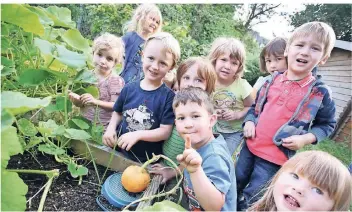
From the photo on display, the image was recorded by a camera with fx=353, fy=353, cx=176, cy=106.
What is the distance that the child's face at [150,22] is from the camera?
2.96 meters

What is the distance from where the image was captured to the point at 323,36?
1628 millimetres

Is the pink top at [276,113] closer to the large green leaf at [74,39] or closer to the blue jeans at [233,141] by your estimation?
the blue jeans at [233,141]

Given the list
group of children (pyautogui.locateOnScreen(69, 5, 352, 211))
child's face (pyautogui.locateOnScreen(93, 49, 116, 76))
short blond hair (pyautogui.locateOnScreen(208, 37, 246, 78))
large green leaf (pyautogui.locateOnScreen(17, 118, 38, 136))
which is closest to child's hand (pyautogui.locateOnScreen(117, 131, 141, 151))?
group of children (pyautogui.locateOnScreen(69, 5, 352, 211))

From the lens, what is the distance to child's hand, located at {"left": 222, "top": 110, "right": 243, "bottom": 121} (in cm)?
207

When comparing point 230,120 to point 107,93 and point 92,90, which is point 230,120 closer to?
point 107,93

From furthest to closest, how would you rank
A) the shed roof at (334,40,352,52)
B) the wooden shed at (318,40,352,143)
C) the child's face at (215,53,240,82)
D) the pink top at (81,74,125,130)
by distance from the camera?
the wooden shed at (318,40,352,143) < the shed roof at (334,40,352,52) < the child's face at (215,53,240,82) < the pink top at (81,74,125,130)

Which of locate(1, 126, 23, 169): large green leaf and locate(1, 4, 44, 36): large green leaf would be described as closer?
locate(1, 126, 23, 169): large green leaf

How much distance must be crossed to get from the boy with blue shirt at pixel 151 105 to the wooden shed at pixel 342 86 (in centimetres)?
580

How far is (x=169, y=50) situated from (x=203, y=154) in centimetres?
57

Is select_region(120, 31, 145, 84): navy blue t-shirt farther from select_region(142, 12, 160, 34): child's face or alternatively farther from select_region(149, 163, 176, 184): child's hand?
select_region(149, 163, 176, 184): child's hand

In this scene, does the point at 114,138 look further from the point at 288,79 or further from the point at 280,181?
the point at 288,79

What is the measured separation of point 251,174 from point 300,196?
93cm

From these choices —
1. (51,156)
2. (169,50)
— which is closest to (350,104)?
(169,50)

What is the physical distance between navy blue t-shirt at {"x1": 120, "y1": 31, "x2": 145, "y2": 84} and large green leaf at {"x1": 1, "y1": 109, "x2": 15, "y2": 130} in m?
2.20
